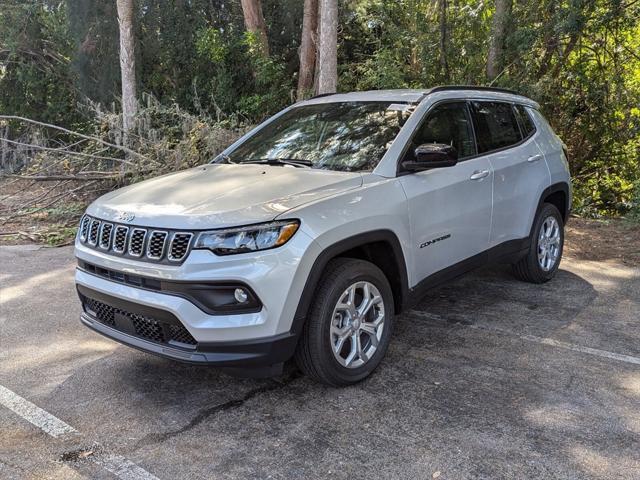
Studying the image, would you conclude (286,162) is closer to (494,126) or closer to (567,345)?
(494,126)

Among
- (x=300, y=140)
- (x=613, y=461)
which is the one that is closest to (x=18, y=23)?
(x=300, y=140)

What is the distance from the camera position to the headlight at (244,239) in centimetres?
321

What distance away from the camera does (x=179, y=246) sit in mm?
3273

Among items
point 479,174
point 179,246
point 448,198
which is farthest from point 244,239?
point 479,174

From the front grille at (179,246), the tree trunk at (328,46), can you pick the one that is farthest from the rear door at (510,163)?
the tree trunk at (328,46)

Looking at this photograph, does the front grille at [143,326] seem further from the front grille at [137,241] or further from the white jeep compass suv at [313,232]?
the front grille at [137,241]

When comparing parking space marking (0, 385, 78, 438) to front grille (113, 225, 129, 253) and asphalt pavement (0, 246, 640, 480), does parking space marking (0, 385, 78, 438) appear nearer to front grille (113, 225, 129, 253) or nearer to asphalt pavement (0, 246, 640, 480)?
asphalt pavement (0, 246, 640, 480)

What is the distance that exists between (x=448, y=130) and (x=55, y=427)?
337 centimetres

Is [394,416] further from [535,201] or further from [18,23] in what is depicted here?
[18,23]

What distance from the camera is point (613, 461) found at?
9.63 feet

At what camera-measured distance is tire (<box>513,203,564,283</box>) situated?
561 centimetres

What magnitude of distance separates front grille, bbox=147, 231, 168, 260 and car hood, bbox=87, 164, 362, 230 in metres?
0.06

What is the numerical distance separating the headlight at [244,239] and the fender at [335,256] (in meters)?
0.27

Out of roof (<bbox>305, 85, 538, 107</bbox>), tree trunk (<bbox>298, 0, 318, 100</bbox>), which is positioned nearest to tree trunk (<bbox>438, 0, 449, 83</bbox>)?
tree trunk (<bbox>298, 0, 318, 100</bbox>)
